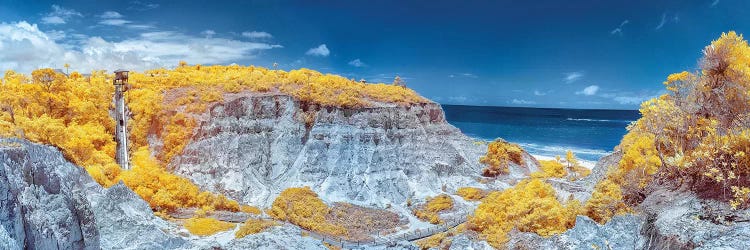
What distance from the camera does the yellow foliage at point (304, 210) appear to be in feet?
120

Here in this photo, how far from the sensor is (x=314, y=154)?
44094mm

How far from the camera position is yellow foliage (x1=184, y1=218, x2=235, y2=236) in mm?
28625

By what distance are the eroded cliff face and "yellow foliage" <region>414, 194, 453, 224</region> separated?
5.92ft

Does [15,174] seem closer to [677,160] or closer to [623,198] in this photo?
[677,160]

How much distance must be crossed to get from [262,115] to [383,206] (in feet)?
45.0

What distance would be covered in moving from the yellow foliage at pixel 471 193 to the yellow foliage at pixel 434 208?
2.10 metres

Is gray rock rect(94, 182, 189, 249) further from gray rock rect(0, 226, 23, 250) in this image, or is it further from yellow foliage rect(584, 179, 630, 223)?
yellow foliage rect(584, 179, 630, 223)

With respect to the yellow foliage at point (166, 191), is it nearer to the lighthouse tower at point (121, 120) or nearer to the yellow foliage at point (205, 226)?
the lighthouse tower at point (121, 120)

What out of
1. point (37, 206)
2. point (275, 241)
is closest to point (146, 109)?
point (275, 241)

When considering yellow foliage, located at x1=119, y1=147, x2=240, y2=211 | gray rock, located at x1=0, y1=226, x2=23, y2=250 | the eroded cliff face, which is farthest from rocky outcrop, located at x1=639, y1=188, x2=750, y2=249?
the eroded cliff face

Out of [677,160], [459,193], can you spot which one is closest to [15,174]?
[677,160]

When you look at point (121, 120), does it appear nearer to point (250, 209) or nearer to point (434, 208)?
point (250, 209)

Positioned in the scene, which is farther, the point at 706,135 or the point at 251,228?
the point at 251,228

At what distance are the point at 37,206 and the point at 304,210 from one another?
2505cm
